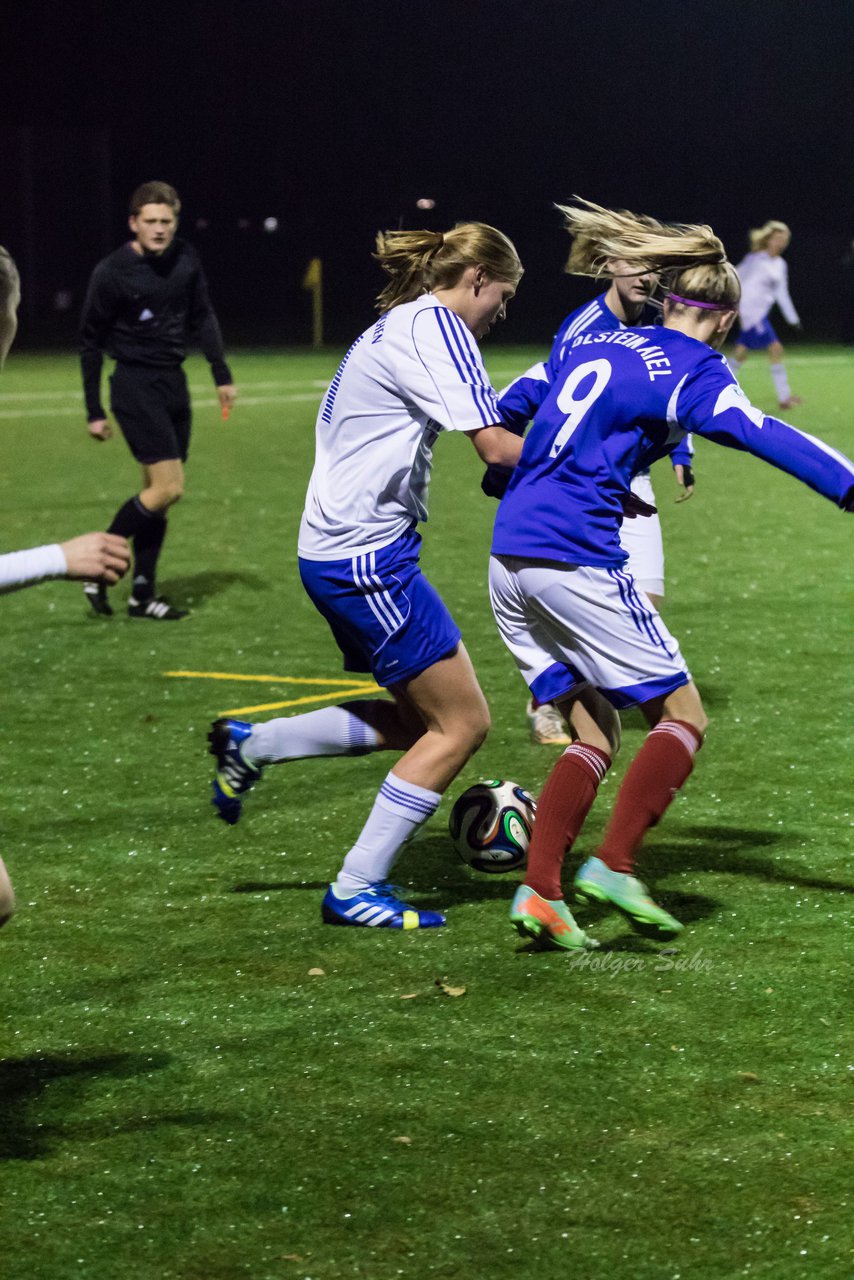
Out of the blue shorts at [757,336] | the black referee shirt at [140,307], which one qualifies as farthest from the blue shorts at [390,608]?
the blue shorts at [757,336]

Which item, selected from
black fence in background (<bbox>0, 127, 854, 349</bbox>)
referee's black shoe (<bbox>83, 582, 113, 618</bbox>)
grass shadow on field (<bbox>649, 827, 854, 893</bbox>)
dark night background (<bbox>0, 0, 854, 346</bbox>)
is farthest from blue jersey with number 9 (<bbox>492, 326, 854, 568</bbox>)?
dark night background (<bbox>0, 0, 854, 346</bbox>)

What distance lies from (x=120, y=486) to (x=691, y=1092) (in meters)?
12.3

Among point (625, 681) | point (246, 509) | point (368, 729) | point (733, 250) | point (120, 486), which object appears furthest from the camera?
point (733, 250)

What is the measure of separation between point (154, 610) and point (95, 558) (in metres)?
6.73

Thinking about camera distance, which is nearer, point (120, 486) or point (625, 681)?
point (625, 681)

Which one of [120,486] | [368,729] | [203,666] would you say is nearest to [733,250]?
[120,486]

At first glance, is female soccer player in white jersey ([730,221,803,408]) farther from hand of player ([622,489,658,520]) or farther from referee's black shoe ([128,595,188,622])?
hand of player ([622,489,658,520])

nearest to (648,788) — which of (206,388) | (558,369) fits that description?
(558,369)

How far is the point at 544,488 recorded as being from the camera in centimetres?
480

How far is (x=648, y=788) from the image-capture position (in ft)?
15.9

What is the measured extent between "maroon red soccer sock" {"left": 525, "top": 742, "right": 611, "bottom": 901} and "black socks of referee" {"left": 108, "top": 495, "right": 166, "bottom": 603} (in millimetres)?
5330

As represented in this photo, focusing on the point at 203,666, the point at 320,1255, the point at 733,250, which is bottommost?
the point at 733,250

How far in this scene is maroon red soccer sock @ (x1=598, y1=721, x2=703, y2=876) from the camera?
4844mm

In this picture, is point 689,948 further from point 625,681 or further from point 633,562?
point 633,562
